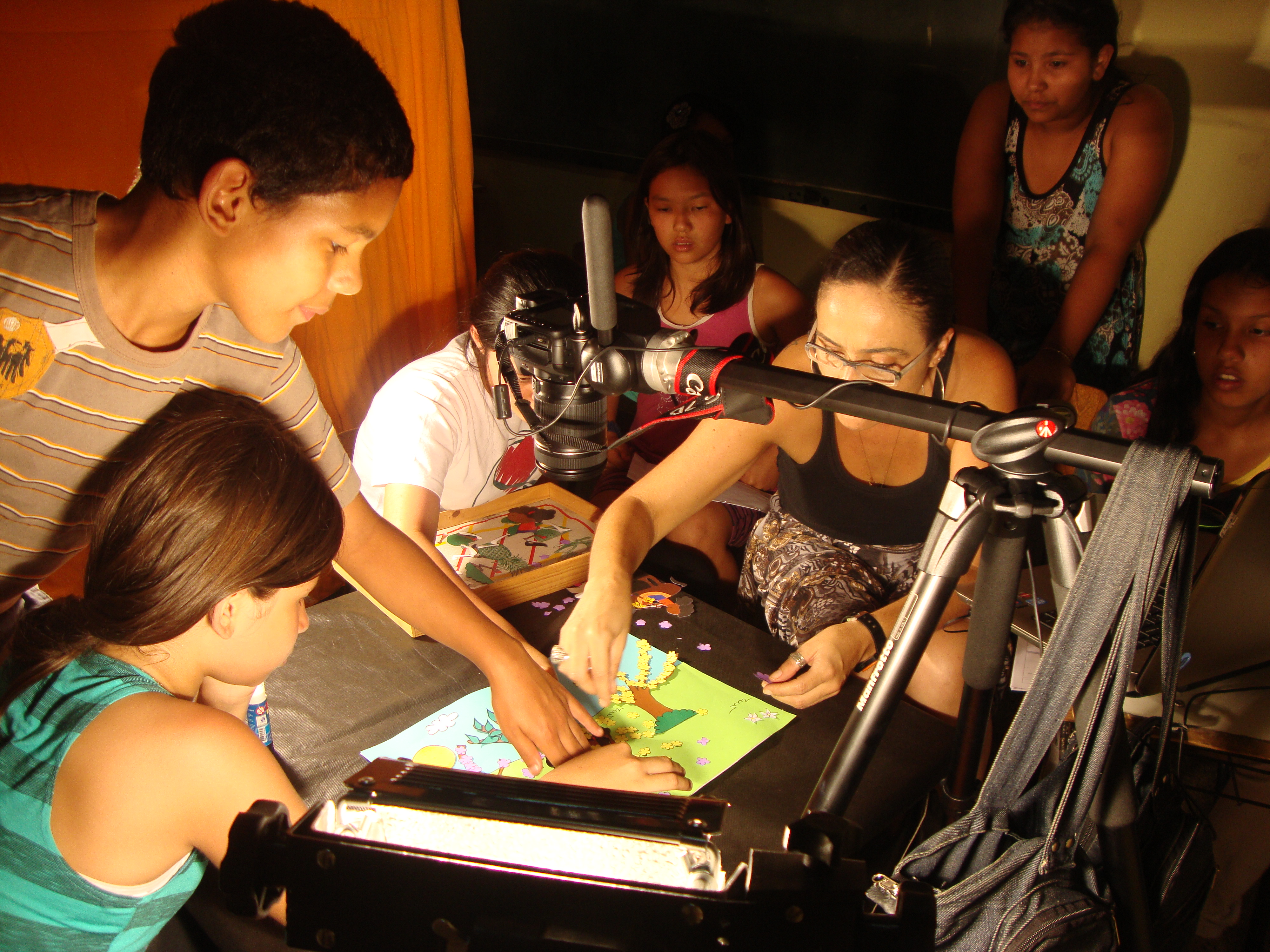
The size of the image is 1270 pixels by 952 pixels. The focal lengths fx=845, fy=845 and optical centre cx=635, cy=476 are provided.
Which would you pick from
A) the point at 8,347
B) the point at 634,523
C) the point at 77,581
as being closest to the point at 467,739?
the point at 634,523

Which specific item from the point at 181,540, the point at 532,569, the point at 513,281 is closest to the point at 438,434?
the point at 513,281

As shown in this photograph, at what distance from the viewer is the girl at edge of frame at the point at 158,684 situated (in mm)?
991

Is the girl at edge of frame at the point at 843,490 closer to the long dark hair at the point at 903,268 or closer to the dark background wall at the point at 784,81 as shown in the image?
the long dark hair at the point at 903,268

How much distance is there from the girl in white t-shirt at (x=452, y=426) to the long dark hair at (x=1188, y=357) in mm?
1478

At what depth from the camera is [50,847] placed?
0.99 meters

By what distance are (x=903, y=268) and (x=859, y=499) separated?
541 millimetres

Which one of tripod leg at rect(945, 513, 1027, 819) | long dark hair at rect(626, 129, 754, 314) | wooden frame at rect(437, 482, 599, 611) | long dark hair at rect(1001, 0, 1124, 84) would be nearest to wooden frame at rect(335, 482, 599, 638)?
wooden frame at rect(437, 482, 599, 611)

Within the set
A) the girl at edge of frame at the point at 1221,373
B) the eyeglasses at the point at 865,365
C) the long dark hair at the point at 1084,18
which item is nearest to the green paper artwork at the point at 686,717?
the eyeglasses at the point at 865,365

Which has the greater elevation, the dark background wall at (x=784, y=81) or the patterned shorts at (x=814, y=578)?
the dark background wall at (x=784, y=81)

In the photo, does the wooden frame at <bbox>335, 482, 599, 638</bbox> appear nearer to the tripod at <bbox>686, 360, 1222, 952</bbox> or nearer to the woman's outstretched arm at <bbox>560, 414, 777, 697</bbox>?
the woman's outstretched arm at <bbox>560, 414, 777, 697</bbox>

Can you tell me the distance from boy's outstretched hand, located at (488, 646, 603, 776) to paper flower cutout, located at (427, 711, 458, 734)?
70 mm

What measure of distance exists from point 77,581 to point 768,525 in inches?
83.6

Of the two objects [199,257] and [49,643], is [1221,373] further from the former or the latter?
[49,643]

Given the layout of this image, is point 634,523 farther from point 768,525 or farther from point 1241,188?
point 1241,188
